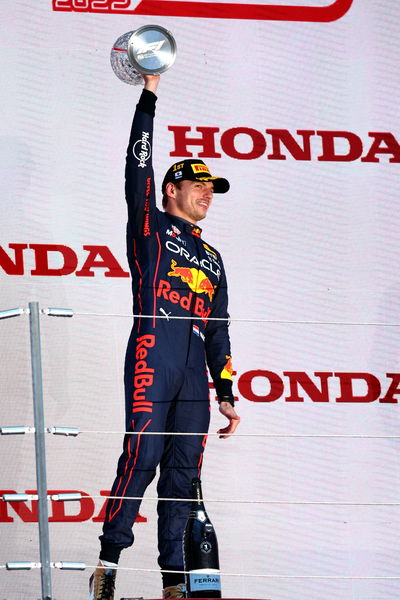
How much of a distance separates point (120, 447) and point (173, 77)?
1.05m

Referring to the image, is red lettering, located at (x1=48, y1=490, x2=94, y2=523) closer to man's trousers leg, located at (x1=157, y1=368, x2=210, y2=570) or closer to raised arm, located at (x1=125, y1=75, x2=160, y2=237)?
man's trousers leg, located at (x1=157, y1=368, x2=210, y2=570)

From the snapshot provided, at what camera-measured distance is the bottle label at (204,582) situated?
231cm

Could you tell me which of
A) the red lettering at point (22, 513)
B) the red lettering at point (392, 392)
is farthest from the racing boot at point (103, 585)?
the red lettering at point (392, 392)

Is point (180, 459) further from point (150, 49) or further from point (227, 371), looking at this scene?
point (150, 49)

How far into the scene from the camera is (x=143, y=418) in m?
2.70

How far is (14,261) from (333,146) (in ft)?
3.13

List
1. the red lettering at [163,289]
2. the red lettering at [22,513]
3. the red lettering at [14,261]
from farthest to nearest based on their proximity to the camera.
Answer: the red lettering at [14,261], the red lettering at [22,513], the red lettering at [163,289]

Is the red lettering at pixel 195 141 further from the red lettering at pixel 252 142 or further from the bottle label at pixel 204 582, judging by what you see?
the bottle label at pixel 204 582

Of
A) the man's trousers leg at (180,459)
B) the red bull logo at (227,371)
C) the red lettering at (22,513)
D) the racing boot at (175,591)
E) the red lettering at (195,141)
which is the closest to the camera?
the racing boot at (175,591)

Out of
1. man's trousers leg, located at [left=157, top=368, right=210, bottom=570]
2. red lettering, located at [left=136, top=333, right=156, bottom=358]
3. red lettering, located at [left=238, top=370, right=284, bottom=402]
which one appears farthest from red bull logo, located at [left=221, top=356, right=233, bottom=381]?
red lettering, located at [left=238, top=370, right=284, bottom=402]

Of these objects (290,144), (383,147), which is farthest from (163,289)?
(383,147)

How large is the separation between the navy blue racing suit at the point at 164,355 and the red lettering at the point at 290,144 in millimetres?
584

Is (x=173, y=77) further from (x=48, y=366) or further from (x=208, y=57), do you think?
(x=48, y=366)

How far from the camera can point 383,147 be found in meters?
3.51
